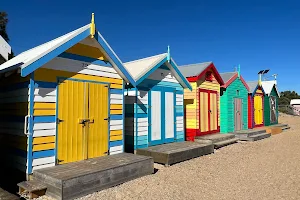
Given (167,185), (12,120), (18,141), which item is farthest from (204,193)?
(12,120)

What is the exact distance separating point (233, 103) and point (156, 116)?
23.8ft

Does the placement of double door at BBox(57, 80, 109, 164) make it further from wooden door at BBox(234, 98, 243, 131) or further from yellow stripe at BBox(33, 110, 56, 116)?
wooden door at BBox(234, 98, 243, 131)

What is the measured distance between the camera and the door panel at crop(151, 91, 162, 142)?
30.0ft

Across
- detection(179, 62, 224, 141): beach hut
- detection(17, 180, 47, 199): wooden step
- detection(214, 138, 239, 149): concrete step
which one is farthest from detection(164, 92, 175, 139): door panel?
detection(17, 180, 47, 199): wooden step

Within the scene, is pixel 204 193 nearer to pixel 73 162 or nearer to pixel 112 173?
pixel 112 173

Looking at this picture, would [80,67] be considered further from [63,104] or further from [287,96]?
[287,96]

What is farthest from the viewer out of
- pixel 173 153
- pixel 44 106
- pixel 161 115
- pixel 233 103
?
pixel 233 103

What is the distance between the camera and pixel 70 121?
6.04 meters

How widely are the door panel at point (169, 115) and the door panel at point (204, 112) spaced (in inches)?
106

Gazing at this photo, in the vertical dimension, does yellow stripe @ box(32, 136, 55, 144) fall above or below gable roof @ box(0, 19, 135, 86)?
below

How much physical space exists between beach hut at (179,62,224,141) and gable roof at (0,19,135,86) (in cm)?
508

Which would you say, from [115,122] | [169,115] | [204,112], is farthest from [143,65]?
[204,112]

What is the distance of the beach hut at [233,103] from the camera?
46.4ft

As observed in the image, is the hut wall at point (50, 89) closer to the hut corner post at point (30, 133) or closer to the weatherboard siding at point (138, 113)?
the hut corner post at point (30, 133)
